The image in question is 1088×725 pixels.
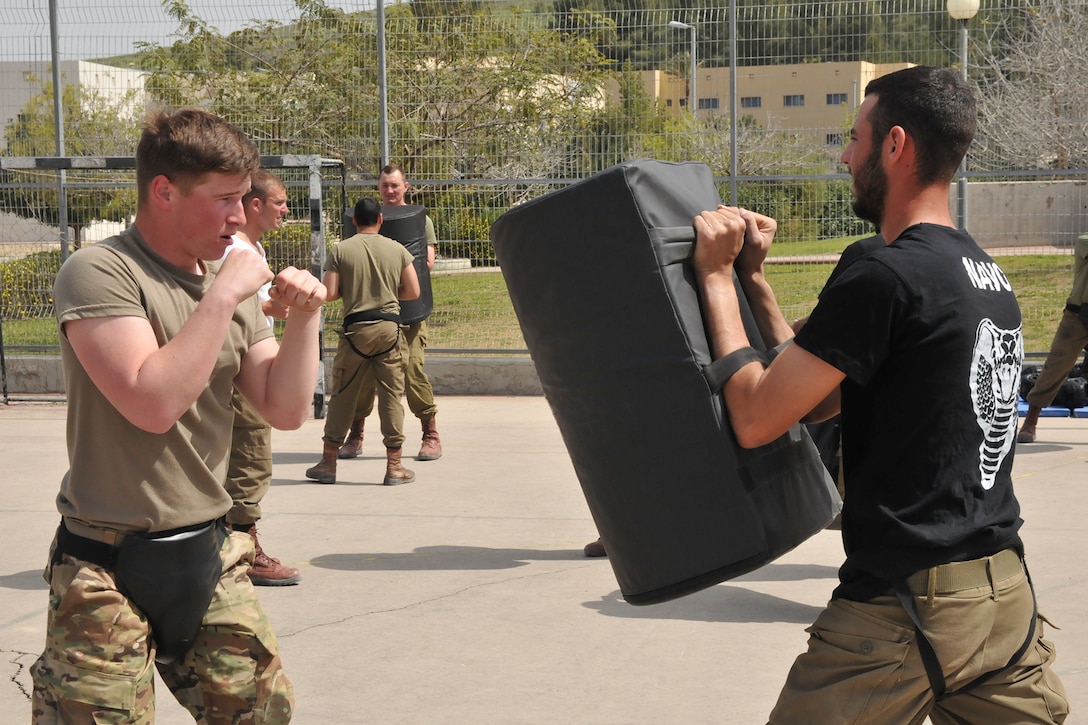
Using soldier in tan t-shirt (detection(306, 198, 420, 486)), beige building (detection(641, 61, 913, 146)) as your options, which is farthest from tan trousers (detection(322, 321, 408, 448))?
beige building (detection(641, 61, 913, 146))

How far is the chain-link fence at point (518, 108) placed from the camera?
11203mm

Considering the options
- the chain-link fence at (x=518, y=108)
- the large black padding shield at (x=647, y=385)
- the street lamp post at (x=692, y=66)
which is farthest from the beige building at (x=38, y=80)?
the large black padding shield at (x=647, y=385)

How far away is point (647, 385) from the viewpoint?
2.25 metres

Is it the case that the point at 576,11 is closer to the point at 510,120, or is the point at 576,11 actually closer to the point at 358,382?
the point at 510,120

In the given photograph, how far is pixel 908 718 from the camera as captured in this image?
2328 millimetres

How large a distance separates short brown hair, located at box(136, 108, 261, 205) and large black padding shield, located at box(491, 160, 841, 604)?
2.22 ft

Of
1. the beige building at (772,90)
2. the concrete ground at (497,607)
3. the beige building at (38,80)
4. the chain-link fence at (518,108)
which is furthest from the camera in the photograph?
the beige building at (38,80)

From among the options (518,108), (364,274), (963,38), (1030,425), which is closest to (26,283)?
(518,108)

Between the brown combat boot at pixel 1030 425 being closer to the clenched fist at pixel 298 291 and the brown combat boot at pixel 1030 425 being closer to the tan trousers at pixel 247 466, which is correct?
the tan trousers at pixel 247 466

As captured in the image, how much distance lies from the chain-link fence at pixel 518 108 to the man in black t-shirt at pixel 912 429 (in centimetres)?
829

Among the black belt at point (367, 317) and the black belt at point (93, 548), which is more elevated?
the black belt at point (367, 317)

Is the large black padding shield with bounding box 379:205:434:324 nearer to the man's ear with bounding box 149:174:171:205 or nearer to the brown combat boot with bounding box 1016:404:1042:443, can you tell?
the brown combat boot with bounding box 1016:404:1042:443

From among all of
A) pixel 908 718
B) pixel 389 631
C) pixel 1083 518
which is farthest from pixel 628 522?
pixel 1083 518

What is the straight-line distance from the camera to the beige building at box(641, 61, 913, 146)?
36.2 ft
